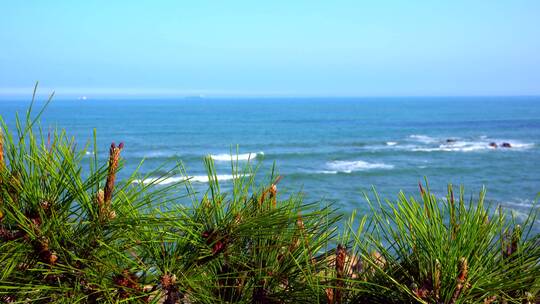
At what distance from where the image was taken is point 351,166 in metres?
39.3

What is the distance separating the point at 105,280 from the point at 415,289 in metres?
0.93

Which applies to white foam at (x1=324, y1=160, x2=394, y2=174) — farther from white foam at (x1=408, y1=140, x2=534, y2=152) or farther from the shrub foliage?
the shrub foliage

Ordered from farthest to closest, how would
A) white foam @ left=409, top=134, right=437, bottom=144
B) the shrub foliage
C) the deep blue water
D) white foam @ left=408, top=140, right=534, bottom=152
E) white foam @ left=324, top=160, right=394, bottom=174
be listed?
white foam @ left=409, top=134, right=437, bottom=144
white foam @ left=408, top=140, right=534, bottom=152
white foam @ left=324, top=160, right=394, bottom=174
the deep blue water
the shrub foliage

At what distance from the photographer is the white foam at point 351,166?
37.3 m

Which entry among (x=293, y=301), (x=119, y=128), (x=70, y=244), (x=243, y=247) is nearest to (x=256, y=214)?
(x=243, y=247)

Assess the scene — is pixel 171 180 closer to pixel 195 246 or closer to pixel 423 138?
pixel 195 246

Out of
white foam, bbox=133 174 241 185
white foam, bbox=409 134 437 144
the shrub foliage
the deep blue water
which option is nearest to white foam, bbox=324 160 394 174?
the deep blue water

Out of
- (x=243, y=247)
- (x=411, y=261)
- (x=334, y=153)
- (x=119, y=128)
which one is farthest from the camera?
(x=119, y=128)

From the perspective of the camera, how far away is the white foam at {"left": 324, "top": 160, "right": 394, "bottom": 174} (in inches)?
1468

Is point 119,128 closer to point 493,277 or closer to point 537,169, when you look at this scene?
point 537,169

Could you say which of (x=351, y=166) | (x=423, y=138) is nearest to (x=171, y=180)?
(x=351, y=166)

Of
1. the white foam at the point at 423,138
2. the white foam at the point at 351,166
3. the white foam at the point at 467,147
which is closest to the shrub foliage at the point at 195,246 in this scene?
the white foam at the point at 351,166

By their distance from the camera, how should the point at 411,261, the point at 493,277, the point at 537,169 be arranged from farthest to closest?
the point at 537,169
the point at 411,261
the point at 493,277

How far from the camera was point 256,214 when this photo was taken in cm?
188
